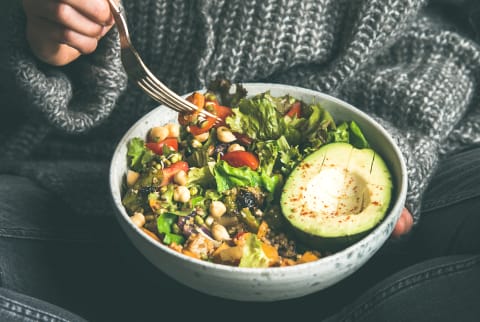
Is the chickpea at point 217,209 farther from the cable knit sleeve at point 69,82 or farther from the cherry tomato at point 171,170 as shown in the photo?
the cable knit sleeve at point 69,82

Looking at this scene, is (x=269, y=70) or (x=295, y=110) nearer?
(x=295, y=110)

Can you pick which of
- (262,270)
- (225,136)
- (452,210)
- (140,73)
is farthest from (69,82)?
(452,210)

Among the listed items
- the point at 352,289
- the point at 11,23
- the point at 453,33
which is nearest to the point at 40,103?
the point at 11,23

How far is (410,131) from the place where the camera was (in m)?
1.10

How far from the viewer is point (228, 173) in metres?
0.89

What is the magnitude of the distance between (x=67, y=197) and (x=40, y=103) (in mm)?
184

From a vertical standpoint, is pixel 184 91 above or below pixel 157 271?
above

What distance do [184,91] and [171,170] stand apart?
0.96 ft

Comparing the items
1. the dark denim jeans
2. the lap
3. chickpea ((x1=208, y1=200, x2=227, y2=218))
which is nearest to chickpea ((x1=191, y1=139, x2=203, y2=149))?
chickpea ((x1=208, y1=200, x2=227, y2=218))

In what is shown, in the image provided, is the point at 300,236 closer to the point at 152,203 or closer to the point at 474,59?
the point at 152,203

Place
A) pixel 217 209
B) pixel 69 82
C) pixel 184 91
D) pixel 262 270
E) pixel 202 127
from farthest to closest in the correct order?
pixel 184 91 < pixel 69 82 < pixel 202 127 < pixel 217 209 < pixel 262 270

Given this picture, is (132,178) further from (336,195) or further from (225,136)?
(336,195)

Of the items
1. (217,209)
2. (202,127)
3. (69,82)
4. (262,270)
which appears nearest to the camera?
(262,270)

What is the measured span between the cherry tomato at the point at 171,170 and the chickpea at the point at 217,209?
78 millimetres
